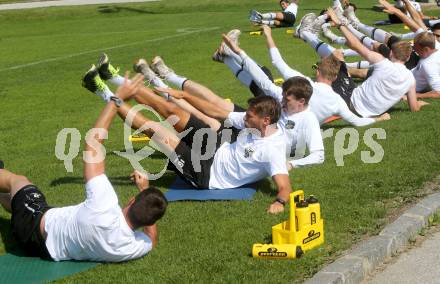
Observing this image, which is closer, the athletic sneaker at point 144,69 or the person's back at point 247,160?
the person's back at point 247,160

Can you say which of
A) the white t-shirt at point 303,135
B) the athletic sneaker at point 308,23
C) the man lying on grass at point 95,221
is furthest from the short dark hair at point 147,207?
the athletic sneaker at point 308,23

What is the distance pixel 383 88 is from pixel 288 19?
548 inches

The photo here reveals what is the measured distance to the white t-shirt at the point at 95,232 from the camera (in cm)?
675

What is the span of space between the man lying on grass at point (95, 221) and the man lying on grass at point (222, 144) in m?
1.82

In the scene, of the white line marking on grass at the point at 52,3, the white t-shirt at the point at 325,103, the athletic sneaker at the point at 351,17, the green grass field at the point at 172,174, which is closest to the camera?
the green grass field at the point at 172,174

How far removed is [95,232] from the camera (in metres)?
6.77

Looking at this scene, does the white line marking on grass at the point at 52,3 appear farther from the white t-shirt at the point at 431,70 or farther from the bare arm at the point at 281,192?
the bare arm at the point at 281,192

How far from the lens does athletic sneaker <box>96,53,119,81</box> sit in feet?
31.2

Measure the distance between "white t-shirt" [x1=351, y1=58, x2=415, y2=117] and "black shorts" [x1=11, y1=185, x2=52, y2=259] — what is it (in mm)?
6717

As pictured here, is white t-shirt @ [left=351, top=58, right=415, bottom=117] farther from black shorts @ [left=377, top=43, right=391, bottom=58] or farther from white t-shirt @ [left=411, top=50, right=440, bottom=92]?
black shorts @ [left=377, top=43, right=391, bottom=58]

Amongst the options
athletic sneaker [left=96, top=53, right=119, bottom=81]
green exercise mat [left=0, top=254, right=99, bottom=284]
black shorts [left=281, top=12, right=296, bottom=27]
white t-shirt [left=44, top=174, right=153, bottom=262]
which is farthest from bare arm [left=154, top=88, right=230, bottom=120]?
black shorts [left=281, top=12, right=296, bottom=27]

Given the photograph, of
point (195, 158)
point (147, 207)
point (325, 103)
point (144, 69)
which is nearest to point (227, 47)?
point (144, 69)

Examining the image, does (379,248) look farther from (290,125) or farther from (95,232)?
(290,125)

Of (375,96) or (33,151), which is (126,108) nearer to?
(33,151)
